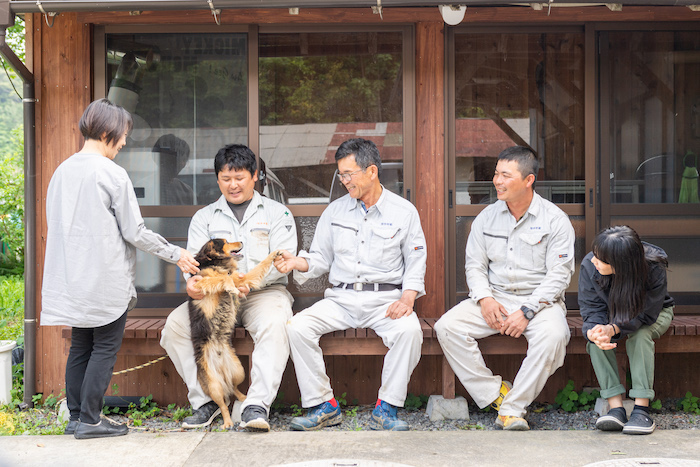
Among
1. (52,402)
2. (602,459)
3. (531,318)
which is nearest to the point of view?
(602,459)

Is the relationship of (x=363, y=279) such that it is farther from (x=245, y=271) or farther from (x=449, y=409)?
(x=449, y=409)

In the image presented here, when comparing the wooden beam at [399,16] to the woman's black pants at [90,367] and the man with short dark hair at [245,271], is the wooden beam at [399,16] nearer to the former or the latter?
the man with short dark hair at [245,271]

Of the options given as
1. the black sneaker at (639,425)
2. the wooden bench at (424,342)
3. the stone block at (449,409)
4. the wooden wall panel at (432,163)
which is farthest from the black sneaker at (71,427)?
the black sneaker at (639,425)

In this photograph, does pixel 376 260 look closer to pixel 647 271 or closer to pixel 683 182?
pixel 647 271

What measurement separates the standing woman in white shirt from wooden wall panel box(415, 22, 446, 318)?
6.60 ft

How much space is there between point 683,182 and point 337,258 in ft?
9.15

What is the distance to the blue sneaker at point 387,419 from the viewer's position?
154 inches

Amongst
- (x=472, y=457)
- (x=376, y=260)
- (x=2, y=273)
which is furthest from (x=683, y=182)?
(x=2, y=273)

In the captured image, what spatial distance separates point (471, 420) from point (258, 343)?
1.56 metres

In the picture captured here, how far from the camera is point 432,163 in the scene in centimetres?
476

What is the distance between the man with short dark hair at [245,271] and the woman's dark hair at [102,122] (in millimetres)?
794

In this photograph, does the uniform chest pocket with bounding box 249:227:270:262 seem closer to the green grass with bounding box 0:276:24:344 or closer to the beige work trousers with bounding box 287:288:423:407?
the beige work trousers with bounding box 287:288:423:407

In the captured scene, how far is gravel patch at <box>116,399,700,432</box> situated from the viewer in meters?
4.22

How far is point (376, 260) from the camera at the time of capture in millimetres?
4270
